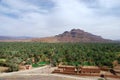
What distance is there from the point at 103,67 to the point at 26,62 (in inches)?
901

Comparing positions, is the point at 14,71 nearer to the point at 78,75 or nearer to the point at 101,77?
the point at 78,75

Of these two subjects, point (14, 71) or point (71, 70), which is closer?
point (71, 70)

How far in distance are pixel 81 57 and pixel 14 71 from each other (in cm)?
2211

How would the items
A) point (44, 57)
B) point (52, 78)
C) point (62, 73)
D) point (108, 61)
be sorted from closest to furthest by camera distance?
point (52, 78), point (62, 73), point (108, 61), point (44, 57)

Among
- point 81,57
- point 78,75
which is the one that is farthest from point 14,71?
point 81,57

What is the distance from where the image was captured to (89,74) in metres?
50.2

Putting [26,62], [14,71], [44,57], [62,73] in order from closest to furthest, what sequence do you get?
1. [62,73]
2. [14,71]
3. [26,62]
4. [44,57]

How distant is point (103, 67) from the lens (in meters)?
57.0

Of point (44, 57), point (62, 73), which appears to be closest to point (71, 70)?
point (62, 73)

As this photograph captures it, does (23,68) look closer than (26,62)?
Yes

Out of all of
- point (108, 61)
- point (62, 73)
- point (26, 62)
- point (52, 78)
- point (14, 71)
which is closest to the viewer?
point (52, 78)

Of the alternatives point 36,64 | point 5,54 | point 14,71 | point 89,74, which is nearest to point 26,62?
point 36,64

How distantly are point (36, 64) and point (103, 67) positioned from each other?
1982 cm

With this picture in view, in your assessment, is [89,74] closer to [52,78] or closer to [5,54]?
[52,78]
